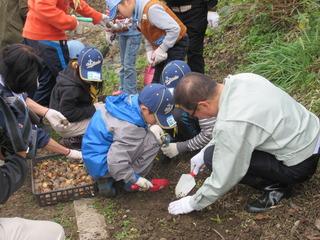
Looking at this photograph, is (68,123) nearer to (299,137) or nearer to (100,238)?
(100,238)

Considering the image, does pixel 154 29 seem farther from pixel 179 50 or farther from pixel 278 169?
pixel 278 169

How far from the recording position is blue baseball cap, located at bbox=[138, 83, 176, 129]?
3.47 metres

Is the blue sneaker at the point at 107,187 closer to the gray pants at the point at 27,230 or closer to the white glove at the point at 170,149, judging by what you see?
the white glove at the point at 170,149

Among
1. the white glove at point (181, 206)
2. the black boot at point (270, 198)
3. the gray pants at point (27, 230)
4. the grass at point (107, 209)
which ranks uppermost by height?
the gray pants at point (27, 230)

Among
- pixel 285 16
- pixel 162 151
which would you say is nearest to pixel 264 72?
pixel 285 16

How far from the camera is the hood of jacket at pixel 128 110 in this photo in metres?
3.62

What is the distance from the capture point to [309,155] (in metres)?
3.25

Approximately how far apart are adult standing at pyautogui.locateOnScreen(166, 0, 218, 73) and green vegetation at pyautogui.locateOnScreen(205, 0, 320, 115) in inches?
26.2

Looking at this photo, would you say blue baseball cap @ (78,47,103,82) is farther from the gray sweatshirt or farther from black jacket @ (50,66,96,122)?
the gray sweatshirt

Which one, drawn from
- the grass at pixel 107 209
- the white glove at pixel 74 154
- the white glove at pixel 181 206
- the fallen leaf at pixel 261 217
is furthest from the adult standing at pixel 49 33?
the fallen leaf at pixel 261 217

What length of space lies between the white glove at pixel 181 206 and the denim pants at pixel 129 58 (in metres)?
2.14

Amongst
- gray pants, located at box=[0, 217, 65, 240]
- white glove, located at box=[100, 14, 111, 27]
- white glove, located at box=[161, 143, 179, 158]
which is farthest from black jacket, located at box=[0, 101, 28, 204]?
white glove, located at box=[100, 14, 111, 27]

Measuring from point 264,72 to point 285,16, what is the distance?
1064mm

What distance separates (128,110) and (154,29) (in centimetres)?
132
